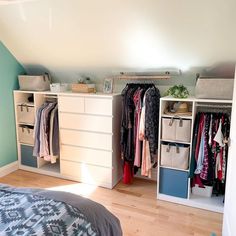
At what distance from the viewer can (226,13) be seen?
2.00 metres

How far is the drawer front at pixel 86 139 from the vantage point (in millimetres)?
2934

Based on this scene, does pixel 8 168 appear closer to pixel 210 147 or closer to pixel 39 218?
pixel 39 218

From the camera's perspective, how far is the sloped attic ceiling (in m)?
2.11

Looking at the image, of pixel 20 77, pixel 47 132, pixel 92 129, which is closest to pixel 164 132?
pixel 92 129

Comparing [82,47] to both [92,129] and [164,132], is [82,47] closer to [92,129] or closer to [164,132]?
[92,129]

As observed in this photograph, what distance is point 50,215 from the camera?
129cm

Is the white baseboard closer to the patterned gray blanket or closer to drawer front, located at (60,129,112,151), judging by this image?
drawer front, located at (60,129,112,151)

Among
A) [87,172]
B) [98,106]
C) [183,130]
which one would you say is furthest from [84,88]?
[183,130]

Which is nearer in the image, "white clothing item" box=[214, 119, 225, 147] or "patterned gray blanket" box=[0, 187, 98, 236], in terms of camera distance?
"patterned gray blanket" box=[0, 187, 98, 236]

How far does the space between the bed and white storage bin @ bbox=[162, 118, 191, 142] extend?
4.36 ft

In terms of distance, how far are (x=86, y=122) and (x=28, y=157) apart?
1.19 m

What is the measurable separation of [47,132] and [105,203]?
1237 millimetres

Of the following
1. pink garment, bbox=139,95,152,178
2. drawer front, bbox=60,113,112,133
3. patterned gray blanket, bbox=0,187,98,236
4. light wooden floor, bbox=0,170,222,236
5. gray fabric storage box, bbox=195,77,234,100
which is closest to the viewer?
patterned gray blanket, bbox=0,187,98,236

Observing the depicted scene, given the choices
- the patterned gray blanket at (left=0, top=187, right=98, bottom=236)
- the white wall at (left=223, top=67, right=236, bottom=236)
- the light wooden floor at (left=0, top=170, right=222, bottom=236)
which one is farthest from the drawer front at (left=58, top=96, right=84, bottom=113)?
the white wall at (left=223, top=67, right=236, bottom=236)
